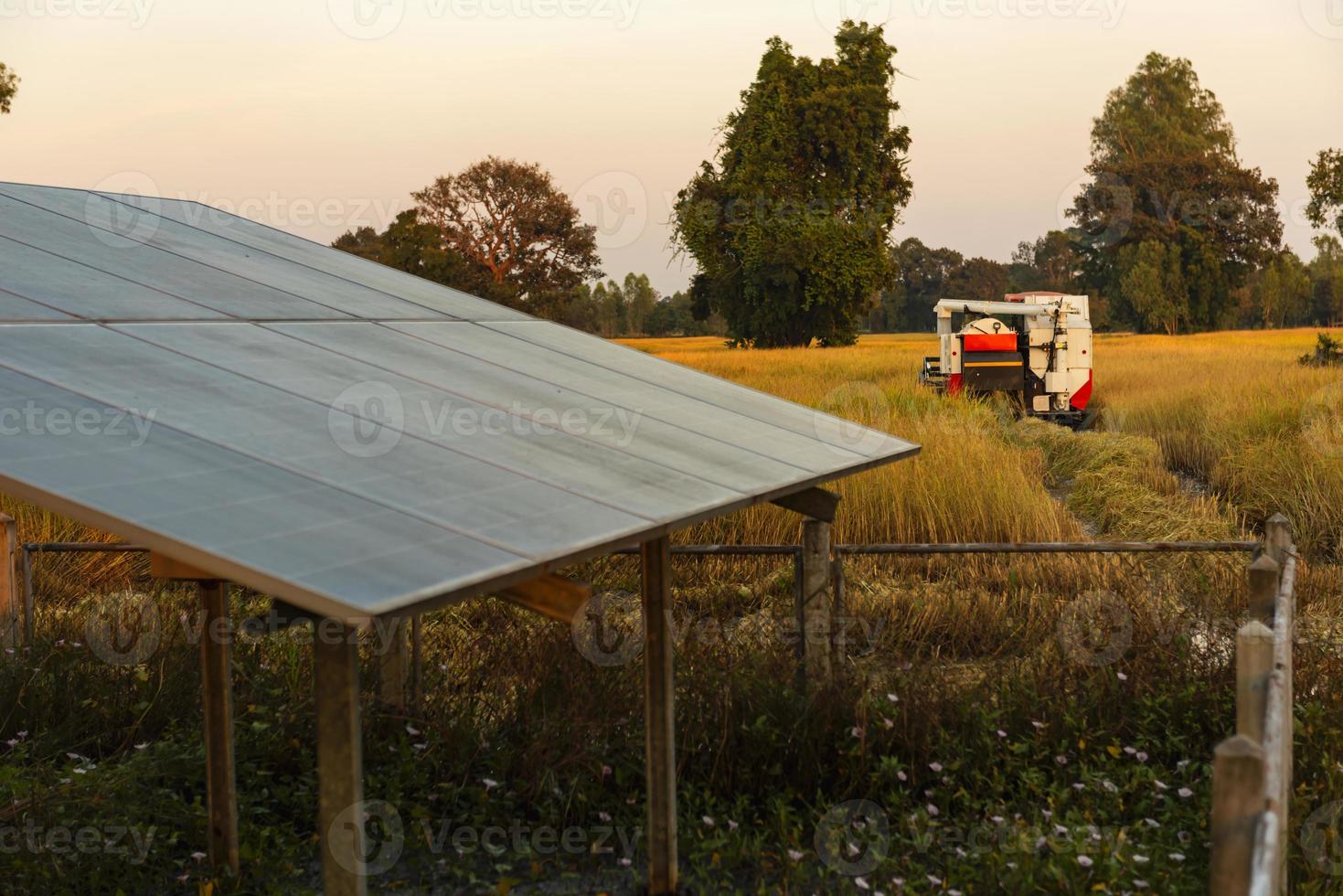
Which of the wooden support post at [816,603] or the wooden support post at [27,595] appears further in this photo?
the wooden support post at [27,595]

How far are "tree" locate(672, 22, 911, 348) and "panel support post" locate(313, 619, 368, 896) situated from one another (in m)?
40.8

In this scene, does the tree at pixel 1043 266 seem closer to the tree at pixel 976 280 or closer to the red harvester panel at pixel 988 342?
the tree at pixel 976 280

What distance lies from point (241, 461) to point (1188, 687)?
4286 mm

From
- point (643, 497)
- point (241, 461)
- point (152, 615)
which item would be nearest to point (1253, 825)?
point (643, 497)

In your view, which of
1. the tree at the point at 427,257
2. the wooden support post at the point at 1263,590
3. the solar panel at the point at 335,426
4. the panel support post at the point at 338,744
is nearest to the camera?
the solar panel at the point at 335,426

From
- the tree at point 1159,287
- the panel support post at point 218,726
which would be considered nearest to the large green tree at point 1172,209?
the tree at point 1159,287

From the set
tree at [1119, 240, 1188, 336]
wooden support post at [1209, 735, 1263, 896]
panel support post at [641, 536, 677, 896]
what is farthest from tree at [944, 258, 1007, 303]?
wooden support post at [1209, 735, 1263, 896]

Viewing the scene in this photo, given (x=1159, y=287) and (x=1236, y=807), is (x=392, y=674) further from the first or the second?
(x=1159, y=287)

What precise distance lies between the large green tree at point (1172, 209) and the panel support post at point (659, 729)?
5127cm

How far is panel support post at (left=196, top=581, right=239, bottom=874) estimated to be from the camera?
431 centimetres

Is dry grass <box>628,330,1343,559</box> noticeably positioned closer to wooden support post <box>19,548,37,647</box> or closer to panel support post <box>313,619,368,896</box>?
wooden support post <box>19,548,37,647</box>

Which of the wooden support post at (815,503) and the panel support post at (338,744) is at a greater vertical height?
the wooden support post at (815,503)

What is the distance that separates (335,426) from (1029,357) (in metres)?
18.3

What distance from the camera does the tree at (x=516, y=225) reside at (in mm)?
54969
